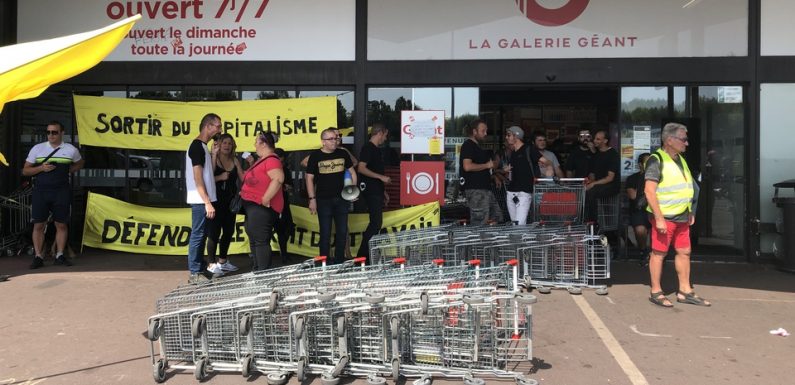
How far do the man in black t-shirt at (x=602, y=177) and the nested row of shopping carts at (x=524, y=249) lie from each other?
1.73 meters

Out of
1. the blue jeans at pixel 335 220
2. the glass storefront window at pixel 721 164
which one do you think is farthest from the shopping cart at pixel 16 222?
the glass storefront window at pixel 721 164

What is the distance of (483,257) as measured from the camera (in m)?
6.35

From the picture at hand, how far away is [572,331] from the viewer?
16.8 ft

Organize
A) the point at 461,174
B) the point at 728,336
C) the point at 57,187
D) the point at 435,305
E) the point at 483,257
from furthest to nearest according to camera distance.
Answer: the point at 461,174, the point at 57,187, the point at 483,257, the point at 728,336, the point at 435,305

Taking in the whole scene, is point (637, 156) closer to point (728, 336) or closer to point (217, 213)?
point (728, 336)

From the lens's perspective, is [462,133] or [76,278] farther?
[462,133]

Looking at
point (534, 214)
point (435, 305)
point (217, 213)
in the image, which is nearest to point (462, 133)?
point (534, 214)

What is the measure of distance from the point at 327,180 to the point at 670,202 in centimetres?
379

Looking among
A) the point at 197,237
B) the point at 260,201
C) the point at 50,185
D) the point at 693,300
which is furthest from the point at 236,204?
the point at 693,300

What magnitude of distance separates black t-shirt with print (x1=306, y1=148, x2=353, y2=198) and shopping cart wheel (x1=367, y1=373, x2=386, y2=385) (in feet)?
11.3

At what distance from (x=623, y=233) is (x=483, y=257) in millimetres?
3292

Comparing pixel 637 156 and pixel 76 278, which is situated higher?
pixel 637 156

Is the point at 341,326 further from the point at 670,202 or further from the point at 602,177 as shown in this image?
the point at 602,177

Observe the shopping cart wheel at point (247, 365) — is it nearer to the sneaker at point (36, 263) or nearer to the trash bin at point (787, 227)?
the sneaker at point (36, 263)
